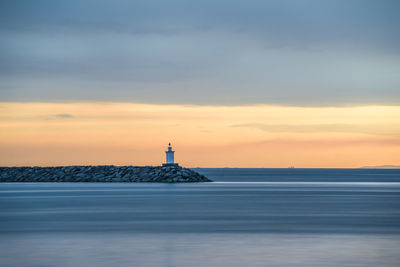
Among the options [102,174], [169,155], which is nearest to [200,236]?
[169,155]

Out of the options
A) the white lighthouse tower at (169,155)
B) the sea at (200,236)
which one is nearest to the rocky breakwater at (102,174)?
the white lighthouse tower at (169,155)

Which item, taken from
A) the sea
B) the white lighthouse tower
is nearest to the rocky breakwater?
the white lighthouse tower

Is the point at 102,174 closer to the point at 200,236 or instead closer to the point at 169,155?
the point at 169,155

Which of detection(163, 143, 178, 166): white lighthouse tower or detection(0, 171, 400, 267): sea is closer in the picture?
detection(0, 171, 400, 267): sea

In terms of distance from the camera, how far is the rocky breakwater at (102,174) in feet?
239

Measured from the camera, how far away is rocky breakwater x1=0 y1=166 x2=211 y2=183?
7275 centimetres

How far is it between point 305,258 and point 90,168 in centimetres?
6492

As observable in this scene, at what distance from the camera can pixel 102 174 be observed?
76562 millimetres

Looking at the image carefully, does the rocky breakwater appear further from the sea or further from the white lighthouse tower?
the sea

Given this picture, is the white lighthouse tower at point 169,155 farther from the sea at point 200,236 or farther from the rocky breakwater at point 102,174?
the sea at point 200,236

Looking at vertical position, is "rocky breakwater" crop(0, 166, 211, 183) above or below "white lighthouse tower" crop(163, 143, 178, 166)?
below

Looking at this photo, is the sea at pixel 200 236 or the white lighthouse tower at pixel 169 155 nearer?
the sea at pixel 200 236

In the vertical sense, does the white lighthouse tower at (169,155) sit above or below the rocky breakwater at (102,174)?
above

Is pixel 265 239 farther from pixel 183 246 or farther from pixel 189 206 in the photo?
pixel 189 206
